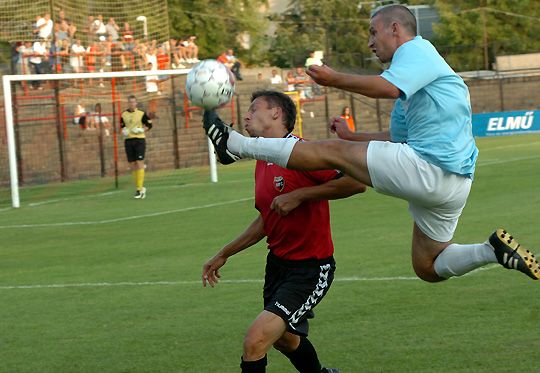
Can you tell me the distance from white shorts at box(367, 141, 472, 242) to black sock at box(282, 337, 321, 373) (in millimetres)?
1113

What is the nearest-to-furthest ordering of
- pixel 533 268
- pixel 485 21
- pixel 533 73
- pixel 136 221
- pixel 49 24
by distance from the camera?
pixel 533 268
pixel 136 221
pixel 49 24
pixel 533 73
pixel 485 21

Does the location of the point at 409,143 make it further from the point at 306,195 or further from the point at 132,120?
the point at 132,120

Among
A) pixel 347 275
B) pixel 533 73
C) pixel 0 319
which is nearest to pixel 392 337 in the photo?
pixel 347 275

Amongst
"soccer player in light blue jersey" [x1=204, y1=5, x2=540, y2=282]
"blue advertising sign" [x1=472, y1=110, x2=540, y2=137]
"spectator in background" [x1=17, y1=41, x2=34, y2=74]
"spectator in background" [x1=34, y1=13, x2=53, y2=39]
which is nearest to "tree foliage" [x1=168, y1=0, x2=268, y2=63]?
"blue advertising sign" [x1=472, y1=110, x2=540, y2=137]

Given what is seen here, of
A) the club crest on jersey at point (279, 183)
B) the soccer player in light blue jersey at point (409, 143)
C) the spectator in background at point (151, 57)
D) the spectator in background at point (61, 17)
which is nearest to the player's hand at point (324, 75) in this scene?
the soccer player in light blue jersey at point (409, 143)

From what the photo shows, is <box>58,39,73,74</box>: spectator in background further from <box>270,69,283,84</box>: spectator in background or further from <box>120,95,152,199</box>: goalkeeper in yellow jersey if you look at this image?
<box>270,69,283,84</box>: spectator in background

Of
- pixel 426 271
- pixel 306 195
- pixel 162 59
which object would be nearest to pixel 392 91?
pixel 306 195

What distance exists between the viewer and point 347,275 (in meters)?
12.1

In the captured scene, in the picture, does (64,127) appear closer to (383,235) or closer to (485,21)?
(383,235)

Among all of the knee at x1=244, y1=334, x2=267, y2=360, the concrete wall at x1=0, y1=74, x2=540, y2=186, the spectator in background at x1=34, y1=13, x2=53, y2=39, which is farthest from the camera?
the concrete wall at x1=0, y1=74, x2=540, y2=186

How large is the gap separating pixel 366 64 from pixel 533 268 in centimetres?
4832

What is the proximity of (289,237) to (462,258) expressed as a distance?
4.38ft

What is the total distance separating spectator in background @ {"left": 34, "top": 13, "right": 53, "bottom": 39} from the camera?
2566 cm

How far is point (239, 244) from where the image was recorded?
750 cm
